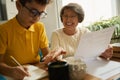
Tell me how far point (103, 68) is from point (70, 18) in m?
0.70

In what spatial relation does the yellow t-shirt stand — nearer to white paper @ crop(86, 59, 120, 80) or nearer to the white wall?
white paper @ crop(86, 59, 120, 80)

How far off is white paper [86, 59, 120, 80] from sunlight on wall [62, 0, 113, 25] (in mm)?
1663

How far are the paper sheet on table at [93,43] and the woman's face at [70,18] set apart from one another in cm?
50

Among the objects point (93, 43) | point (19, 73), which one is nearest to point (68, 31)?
point (93, 43)

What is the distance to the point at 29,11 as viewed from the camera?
1.22 m

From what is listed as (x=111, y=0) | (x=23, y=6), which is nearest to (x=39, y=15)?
(x=23, y=6)

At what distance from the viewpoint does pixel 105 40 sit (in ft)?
3.76

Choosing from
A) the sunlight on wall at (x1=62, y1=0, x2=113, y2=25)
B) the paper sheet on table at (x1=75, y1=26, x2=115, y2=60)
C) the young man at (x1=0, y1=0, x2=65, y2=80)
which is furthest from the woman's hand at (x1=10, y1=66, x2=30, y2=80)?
the sunlight on wall at (x1=62, y1=0, x2=113, y2=25)

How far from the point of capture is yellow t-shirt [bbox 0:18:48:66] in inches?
51.1

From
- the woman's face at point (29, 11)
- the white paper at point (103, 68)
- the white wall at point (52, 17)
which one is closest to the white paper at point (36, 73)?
the white paper at point (103, 68)

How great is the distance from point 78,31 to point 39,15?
0.62 metres

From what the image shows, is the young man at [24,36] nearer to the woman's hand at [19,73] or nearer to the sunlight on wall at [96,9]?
the woman's hand at [19,73]

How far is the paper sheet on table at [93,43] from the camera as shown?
1.02 m

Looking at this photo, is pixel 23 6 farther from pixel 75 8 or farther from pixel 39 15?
pixel 75 8
